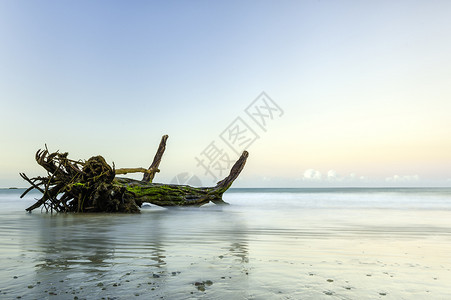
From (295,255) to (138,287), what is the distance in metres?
2.49

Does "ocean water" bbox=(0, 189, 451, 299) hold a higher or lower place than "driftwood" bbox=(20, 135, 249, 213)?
lower

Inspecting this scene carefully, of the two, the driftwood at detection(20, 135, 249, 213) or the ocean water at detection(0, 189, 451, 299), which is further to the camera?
the driftwood at detection(20, 135, 249, 213)

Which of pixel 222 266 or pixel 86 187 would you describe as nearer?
pixel 222 266

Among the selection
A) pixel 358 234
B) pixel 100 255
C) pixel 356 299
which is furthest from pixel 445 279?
pixel 100 255

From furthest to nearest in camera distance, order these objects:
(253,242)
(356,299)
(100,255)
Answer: (253,242), (100,255), (356,299)

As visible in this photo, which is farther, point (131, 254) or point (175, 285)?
point (131, 254)

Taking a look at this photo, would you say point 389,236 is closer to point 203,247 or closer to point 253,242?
point 253,242

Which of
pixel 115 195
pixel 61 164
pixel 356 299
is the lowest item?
pixel 356 299

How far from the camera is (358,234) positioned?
7.29 m

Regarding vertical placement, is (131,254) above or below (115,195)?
below

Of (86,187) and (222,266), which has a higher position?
(86,187)

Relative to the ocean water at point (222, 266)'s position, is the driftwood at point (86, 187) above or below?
above

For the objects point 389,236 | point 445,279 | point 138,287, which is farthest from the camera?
point 389,236

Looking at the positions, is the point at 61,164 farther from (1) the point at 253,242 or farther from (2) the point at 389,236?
(2) the point at 389,236
